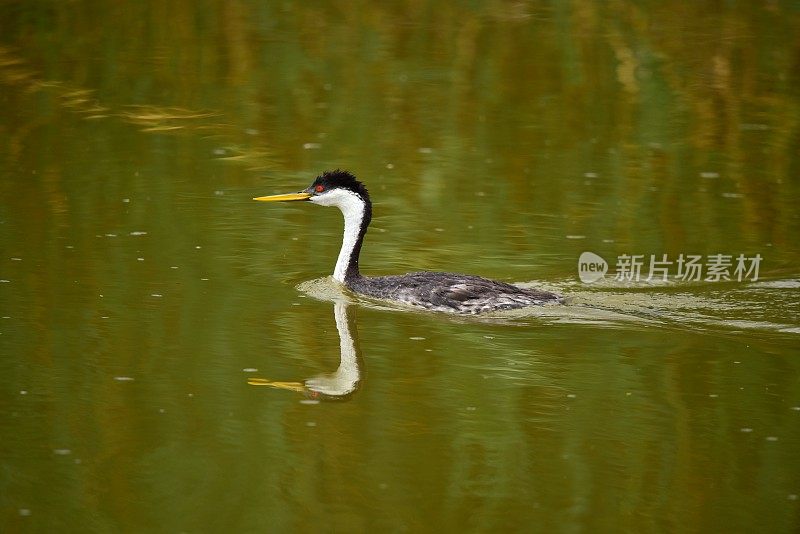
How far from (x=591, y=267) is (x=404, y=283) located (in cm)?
180

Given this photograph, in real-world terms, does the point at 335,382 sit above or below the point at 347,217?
below

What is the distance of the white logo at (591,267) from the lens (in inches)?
445

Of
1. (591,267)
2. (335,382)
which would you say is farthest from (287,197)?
(335,382)

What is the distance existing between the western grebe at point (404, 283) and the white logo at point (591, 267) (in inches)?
32.1

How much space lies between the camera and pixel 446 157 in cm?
1516

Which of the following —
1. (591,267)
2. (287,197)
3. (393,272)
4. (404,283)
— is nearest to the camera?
(404,283)

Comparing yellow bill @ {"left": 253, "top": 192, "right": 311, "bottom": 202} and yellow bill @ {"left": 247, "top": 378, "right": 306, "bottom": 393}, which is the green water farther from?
yellow bill @ {"left": 253, "top": 192, "right": 311, "bottom": 202}

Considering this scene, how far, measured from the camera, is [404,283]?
10609 mm

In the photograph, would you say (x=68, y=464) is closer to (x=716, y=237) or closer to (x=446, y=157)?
(x=716, y=237)

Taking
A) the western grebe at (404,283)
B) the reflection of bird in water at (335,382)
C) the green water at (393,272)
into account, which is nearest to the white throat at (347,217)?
the western grebe at (404,283)

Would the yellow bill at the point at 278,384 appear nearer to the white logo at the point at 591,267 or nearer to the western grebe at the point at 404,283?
the western grebe at the point at 404,283

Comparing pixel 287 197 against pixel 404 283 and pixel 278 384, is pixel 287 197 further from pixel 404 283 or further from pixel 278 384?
pixel 278 384

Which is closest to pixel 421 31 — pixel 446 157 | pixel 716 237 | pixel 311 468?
pixel 446 157

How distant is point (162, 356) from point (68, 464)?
1851 mm
